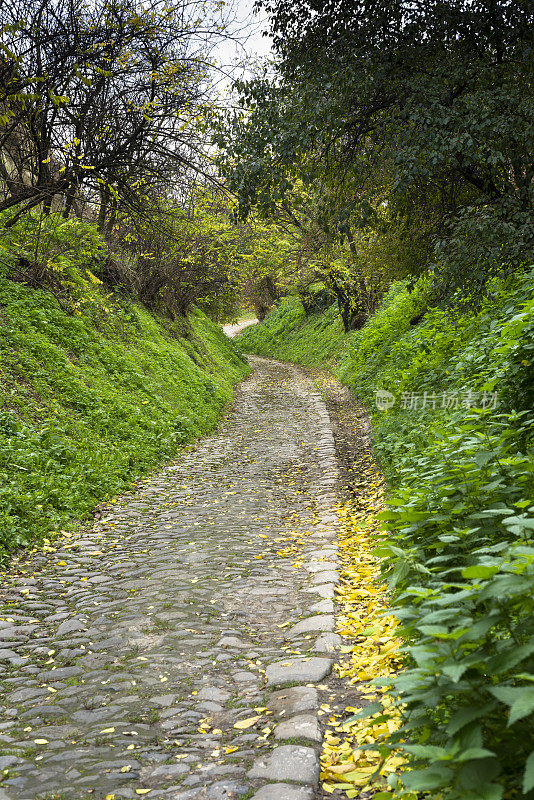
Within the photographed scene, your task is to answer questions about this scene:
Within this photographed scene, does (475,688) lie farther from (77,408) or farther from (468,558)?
(77,408)

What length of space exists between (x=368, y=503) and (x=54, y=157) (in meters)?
7.18

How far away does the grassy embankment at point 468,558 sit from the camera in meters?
1.98

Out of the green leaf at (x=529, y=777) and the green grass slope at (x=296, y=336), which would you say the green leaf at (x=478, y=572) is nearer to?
the green leaf at (x=529, y=777)

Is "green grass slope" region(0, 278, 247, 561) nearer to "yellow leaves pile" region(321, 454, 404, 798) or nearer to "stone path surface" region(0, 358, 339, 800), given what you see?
"stone path surface" region(0, 358, 339, 800)

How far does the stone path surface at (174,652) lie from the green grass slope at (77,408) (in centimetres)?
62

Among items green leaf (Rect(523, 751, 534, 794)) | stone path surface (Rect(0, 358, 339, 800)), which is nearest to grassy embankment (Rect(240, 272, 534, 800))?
green leaf (Rect(523, 751, 534, 794))

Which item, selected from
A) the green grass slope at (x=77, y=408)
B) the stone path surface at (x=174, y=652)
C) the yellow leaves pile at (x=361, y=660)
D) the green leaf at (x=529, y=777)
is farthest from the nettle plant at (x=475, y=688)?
the green grass slope at (x=77, y=408)

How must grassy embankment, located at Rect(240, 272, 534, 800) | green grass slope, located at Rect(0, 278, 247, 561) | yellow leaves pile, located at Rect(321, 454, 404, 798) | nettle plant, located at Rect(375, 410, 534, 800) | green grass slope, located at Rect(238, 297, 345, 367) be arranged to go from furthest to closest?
green grass slope, located at Rect(238, 297, 345, 367)
green grass slope, located at Rect(0, 278, 247, 561)
yellow leaves pile, located at Rect(321, 454, 404, 798)
grassy embankment, located at Rect(240, 272, 534, 800)
nettle plant, located at Rect(375, 410, 534, 800)

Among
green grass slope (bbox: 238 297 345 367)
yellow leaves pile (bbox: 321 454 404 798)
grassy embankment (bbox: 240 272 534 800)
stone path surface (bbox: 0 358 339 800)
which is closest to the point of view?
grassy embankment (bbox: 240 272 534 800)

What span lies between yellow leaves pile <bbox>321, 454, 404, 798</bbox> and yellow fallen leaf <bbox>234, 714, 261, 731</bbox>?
0.46 metres

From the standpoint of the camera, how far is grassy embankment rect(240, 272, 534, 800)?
1.98 meters

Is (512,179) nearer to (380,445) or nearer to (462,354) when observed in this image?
(462,354)

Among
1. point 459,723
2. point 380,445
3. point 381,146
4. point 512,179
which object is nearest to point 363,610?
point 459,723

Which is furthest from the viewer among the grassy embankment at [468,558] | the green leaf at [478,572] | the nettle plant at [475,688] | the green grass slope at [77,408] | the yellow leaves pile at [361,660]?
the green grass slope at [77,408]
